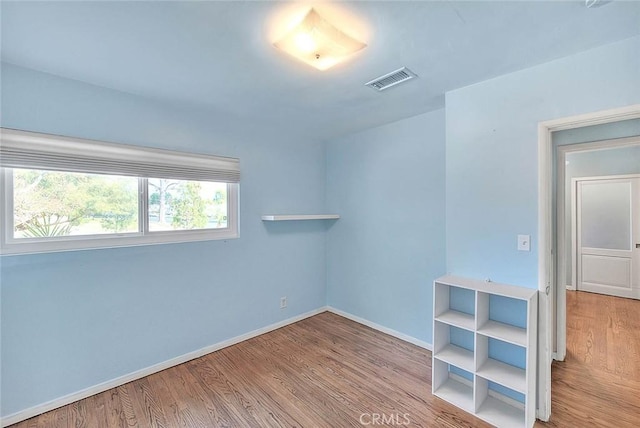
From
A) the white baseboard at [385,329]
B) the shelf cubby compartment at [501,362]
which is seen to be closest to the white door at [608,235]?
the white baseboard at [385,329]

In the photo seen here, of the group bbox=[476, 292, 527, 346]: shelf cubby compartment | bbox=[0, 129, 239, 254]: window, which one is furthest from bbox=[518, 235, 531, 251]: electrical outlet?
bbox=[0, 129, 239, 254]: window

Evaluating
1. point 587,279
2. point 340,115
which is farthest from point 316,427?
point 587,279

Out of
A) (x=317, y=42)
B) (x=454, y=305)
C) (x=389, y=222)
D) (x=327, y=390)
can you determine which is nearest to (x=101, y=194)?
(x=317, y=42)

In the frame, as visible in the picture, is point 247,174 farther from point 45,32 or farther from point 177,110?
point 45,32

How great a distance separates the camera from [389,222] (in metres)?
3.24

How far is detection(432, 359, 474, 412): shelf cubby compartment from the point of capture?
206 centimetres

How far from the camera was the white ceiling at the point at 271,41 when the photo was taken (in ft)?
4.50

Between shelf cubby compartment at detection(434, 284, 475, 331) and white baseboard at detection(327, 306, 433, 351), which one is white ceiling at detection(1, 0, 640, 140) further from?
white baseboard at detection(327, 306, 433, 351)

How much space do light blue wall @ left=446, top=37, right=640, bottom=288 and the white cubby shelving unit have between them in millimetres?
210

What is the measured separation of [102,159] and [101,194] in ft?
1.02

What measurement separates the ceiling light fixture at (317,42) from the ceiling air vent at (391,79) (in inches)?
17.4

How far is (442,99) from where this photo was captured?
249 cm

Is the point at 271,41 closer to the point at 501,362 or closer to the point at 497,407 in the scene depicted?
the point at 501,362

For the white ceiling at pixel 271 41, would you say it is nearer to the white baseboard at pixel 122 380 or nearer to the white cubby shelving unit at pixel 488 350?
the white cubby shelving unit at pixel 488 350
